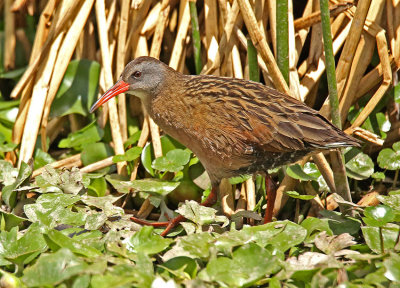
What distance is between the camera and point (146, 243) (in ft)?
9.93

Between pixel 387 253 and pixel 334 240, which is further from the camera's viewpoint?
pixel 334 240

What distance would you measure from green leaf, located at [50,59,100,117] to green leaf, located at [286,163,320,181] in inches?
57.8

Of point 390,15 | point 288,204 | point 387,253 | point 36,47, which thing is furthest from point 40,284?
point 390,15

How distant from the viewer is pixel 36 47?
14.0ft

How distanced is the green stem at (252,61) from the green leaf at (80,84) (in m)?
1.14

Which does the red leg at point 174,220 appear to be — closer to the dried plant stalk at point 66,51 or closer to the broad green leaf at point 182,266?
the broad green leaf at point 182,266

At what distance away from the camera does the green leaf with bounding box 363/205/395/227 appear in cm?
302

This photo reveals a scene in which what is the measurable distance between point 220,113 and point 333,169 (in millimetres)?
748

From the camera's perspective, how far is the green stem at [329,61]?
131 inches

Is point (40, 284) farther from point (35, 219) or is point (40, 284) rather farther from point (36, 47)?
point (36, 47)

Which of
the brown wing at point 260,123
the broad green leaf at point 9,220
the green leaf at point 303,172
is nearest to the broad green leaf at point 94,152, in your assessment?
the broad green leaf at point 9,220

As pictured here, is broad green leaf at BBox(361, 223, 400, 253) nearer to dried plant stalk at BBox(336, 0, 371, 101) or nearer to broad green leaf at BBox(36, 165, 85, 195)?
dried plant stalk at BBox(336, 0, 371, 101)

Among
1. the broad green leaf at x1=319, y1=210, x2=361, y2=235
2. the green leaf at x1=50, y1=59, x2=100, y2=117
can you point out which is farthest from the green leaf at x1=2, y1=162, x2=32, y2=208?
the broad green leaf at x1=319, y1=210, x2=361, y2=235

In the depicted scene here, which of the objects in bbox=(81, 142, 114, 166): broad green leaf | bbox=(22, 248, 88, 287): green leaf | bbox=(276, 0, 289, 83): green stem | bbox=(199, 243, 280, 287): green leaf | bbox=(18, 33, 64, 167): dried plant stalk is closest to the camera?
bbox=(22, 248, 88, 287): green leaf
